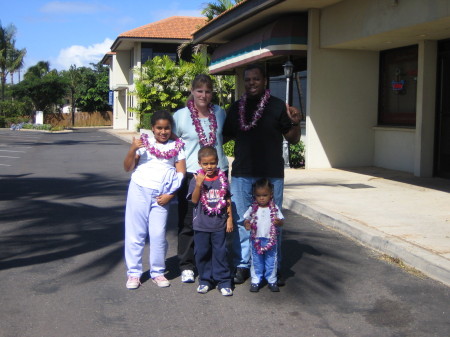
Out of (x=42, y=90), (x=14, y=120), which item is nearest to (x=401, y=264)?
(x=14, y=120)

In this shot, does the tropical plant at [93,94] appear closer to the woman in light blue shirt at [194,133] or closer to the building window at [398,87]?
the building window at [398,87]

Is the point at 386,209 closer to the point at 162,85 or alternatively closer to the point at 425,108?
the point at 425,108

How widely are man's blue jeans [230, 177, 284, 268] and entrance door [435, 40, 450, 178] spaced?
794cm

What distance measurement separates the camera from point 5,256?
6152 mm

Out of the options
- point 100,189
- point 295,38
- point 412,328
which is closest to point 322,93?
point 295,38

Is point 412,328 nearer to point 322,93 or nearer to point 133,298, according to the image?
point 133,298

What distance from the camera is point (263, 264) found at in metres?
5.10

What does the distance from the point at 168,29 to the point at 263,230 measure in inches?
1363

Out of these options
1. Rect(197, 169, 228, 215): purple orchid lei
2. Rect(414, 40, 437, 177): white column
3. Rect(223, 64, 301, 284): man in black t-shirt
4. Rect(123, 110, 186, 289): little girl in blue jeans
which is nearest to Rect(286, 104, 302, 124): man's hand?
Rect(223, 64, 301, 284): man in black t-shirt

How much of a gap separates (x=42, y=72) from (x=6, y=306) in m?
73.8

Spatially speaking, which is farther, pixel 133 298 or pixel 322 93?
pixel 322 93

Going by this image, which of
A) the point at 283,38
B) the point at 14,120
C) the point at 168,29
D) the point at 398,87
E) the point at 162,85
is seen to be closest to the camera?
the point at 398,87

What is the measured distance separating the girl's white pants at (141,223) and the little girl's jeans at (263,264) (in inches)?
31.7

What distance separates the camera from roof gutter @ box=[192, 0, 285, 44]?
1324 centimetres
